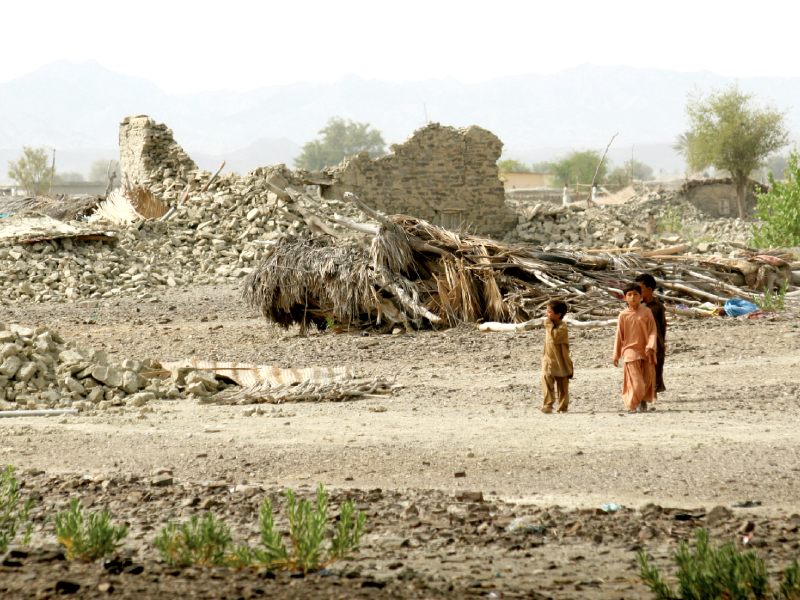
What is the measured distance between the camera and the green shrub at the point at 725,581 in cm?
235

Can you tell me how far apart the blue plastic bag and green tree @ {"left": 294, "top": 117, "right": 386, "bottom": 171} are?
8984 centimetres

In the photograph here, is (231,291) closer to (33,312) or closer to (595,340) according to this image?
(33,312)

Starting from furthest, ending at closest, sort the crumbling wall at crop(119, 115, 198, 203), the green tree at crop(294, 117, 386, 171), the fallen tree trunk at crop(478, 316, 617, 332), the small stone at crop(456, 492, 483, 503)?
the green tree at crop(294, 117, 386, 171) < the crumbling wall at crop(119, 115, 198, 203) < the fallen tree trunk at crop(478, 316, 617, 332) < the small stone at crop(456, 492, 483, 503)

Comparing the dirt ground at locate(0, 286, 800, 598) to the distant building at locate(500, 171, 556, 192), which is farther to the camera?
the distant building at locate(500, 171, 556, 192)

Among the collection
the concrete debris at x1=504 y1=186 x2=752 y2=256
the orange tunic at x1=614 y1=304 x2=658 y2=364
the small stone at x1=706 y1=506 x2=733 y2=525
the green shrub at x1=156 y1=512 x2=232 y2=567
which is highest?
the concrete debris at x1=504 y1=186 x2=752 y2=256

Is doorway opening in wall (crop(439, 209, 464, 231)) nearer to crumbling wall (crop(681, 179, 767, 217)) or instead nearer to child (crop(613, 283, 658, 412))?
child (crop(613, 283, 658, 412))

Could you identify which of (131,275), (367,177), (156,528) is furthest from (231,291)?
(156,528)

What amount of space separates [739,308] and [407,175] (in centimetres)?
1104

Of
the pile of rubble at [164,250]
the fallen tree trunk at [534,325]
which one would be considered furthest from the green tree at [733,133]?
the fallen tree trunk at [534,325]

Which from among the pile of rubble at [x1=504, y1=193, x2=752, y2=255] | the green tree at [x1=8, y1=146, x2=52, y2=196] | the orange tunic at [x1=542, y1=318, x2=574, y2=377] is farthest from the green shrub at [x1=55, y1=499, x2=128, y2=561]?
the green tree at [x1=8, y1=146, x2=52, y2=196]

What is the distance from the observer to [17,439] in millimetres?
5324

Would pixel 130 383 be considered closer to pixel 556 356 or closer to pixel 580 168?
pixel 556 356

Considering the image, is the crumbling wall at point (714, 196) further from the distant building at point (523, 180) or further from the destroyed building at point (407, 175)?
the distant building at point (523, 180)

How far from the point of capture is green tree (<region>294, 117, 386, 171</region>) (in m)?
101
